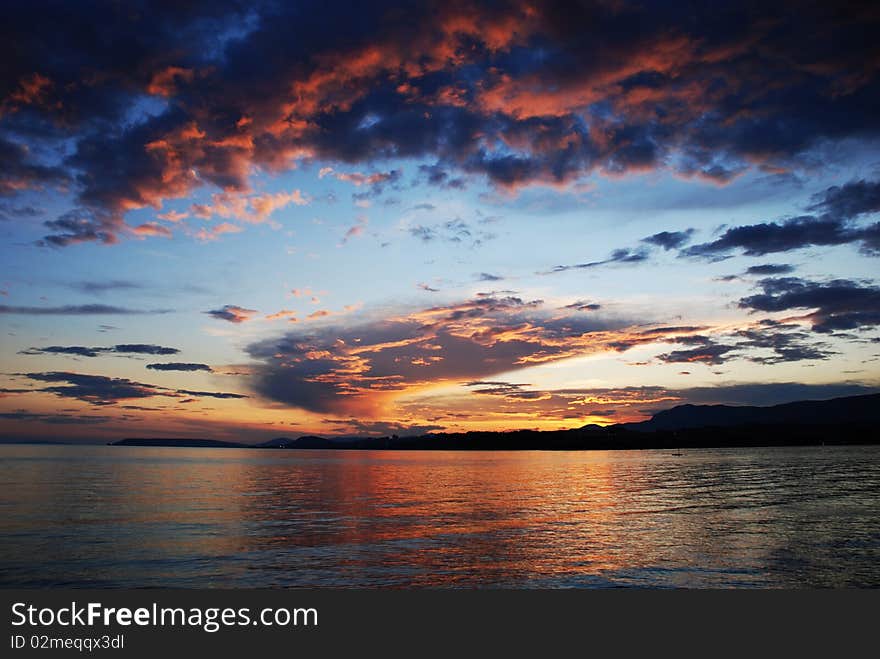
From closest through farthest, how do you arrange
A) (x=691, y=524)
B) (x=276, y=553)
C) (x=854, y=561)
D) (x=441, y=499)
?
(x=854, y=561)
(x=276, y=553)
(x=691, y=524)
(x=441, y=499)

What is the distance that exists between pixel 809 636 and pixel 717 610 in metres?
4.34

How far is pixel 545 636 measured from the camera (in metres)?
20.0

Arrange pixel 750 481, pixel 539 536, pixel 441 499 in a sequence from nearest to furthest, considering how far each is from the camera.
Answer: pixel 539 536 < pixel 441 499 < pixel 750 481

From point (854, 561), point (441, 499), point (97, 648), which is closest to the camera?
point (97, 648)

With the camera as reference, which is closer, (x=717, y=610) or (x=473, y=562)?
(x=717, y=610)

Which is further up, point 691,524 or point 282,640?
point 282,640

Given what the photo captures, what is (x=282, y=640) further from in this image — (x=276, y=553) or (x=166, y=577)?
(x=276, y=553)

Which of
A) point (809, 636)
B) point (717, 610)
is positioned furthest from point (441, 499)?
point (809, 636)

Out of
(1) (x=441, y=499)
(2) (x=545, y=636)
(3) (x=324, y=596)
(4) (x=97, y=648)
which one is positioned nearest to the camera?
(4) (x=97, y=648)

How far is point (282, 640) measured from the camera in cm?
1847

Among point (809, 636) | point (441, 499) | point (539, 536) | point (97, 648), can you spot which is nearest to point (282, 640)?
point (97, 648)

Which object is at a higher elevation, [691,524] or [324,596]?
[324,596]

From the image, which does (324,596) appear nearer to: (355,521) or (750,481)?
(355,521)

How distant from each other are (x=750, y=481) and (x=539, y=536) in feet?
224
